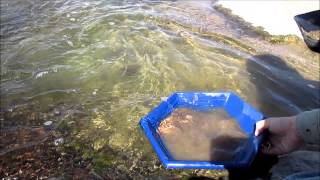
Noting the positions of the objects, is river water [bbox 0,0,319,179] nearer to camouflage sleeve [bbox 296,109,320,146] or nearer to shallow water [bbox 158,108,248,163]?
shallow water [bbox 158,108,248,163]

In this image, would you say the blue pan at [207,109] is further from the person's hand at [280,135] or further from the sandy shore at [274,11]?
the sandy shore at [274,11]

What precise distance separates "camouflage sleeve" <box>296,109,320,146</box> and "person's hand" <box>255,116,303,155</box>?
0.24ft

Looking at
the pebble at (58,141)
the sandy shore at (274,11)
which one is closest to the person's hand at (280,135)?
the pebble at (58,141)

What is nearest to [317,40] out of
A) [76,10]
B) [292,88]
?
[292,88]

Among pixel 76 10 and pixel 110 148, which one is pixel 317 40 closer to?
pixel 110 148

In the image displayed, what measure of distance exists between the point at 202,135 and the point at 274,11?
407cm

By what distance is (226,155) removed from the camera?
346 centimetres

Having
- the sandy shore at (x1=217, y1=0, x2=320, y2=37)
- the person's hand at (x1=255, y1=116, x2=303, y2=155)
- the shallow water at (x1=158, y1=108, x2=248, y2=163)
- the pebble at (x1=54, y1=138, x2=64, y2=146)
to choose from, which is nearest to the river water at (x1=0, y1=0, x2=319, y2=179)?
the pebble at (x1=54, y1=138, x2=64, y2=146)

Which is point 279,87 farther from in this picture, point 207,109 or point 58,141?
point 58,141

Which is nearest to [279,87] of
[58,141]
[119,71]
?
[119,71]

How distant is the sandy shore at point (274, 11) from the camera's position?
660 cm

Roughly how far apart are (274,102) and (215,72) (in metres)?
0.90

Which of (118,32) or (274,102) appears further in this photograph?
(118,32)

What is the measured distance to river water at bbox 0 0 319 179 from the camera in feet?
12.5
